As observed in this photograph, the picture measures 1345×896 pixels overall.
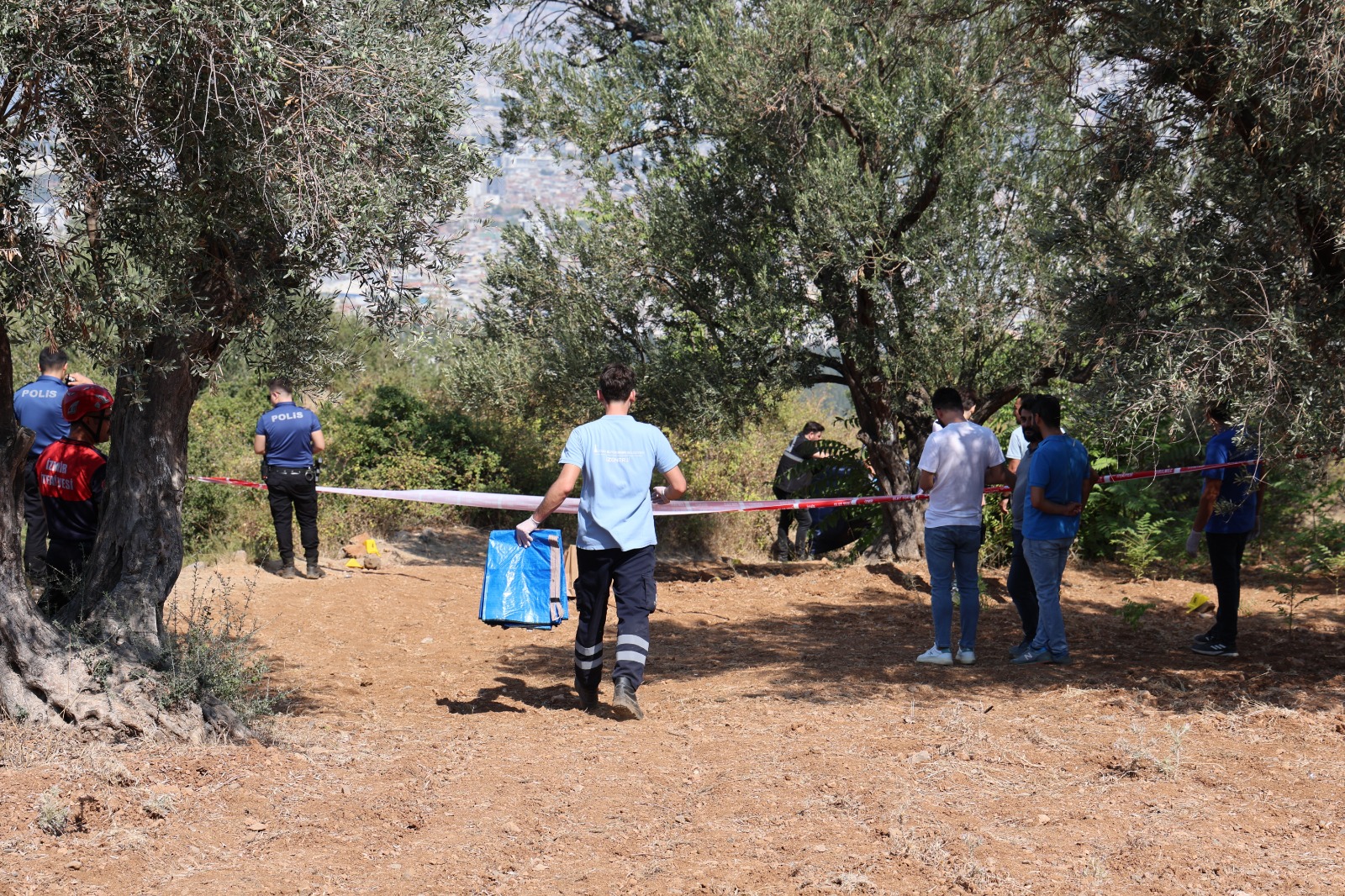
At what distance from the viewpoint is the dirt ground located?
379 centimetres

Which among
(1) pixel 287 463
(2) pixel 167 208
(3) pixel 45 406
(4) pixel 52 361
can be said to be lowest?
(1) pixel 287 463

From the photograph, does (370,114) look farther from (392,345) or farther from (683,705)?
(683,705)

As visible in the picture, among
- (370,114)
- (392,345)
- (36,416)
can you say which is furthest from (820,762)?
(36,416)

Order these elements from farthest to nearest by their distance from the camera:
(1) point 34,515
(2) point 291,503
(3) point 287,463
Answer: (2) point 291,503
(3) point 287,463
(1) point 34,515

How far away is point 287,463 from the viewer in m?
10.5

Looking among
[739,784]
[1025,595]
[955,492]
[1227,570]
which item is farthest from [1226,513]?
[739,784]

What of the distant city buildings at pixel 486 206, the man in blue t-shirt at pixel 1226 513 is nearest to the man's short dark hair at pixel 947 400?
the man in blue t-shirt at pixel 1226 513

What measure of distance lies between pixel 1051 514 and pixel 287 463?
22.5ft

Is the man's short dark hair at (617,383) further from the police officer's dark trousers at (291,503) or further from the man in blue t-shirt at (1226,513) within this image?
the police officer's dark trousers at (291,503)

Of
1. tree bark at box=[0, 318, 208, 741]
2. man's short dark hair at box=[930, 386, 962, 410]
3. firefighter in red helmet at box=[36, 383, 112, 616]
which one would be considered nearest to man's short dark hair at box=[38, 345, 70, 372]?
firefighter in red helmet at box=[36, 383, 112, 616]

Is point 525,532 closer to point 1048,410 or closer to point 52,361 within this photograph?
point 1048,410

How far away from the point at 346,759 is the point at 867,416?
23.8ft

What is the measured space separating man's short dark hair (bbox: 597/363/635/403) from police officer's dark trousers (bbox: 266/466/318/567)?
5452 mm

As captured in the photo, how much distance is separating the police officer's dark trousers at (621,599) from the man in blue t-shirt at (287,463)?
5326 millimetres
